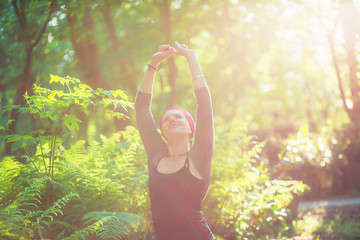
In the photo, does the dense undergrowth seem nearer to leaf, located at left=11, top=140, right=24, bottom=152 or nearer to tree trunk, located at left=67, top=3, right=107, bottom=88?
leaf, located at left=11, top=140, right=24, bottom=152

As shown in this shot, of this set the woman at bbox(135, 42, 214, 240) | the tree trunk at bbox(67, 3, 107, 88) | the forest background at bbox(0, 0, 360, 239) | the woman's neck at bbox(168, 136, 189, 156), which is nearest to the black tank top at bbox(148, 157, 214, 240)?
the woman at bbox(135, 42, 214, 240)

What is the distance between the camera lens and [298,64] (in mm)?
25469

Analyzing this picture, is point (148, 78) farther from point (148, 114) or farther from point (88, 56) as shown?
point (88, 56)

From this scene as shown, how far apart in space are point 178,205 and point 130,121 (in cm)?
663

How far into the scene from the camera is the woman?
9.89 feet

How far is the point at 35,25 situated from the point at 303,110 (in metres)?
31.1

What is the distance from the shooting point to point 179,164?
3.14 metres

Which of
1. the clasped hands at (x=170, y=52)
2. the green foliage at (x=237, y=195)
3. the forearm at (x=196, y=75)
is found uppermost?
the clasped hands at (x=170, y=52)

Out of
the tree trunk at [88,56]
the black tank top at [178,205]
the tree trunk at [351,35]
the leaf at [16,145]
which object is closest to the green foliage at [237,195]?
the black tank top at [178,205]

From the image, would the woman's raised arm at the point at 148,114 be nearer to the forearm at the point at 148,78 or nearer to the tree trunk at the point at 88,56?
the forearm at the point at 148,78

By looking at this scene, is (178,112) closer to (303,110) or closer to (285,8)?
(285,8)

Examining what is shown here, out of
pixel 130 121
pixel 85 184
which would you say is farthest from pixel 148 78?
pixel 130 121

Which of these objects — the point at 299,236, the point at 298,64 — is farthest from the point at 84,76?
the point at 298,64

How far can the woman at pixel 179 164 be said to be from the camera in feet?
9.89
